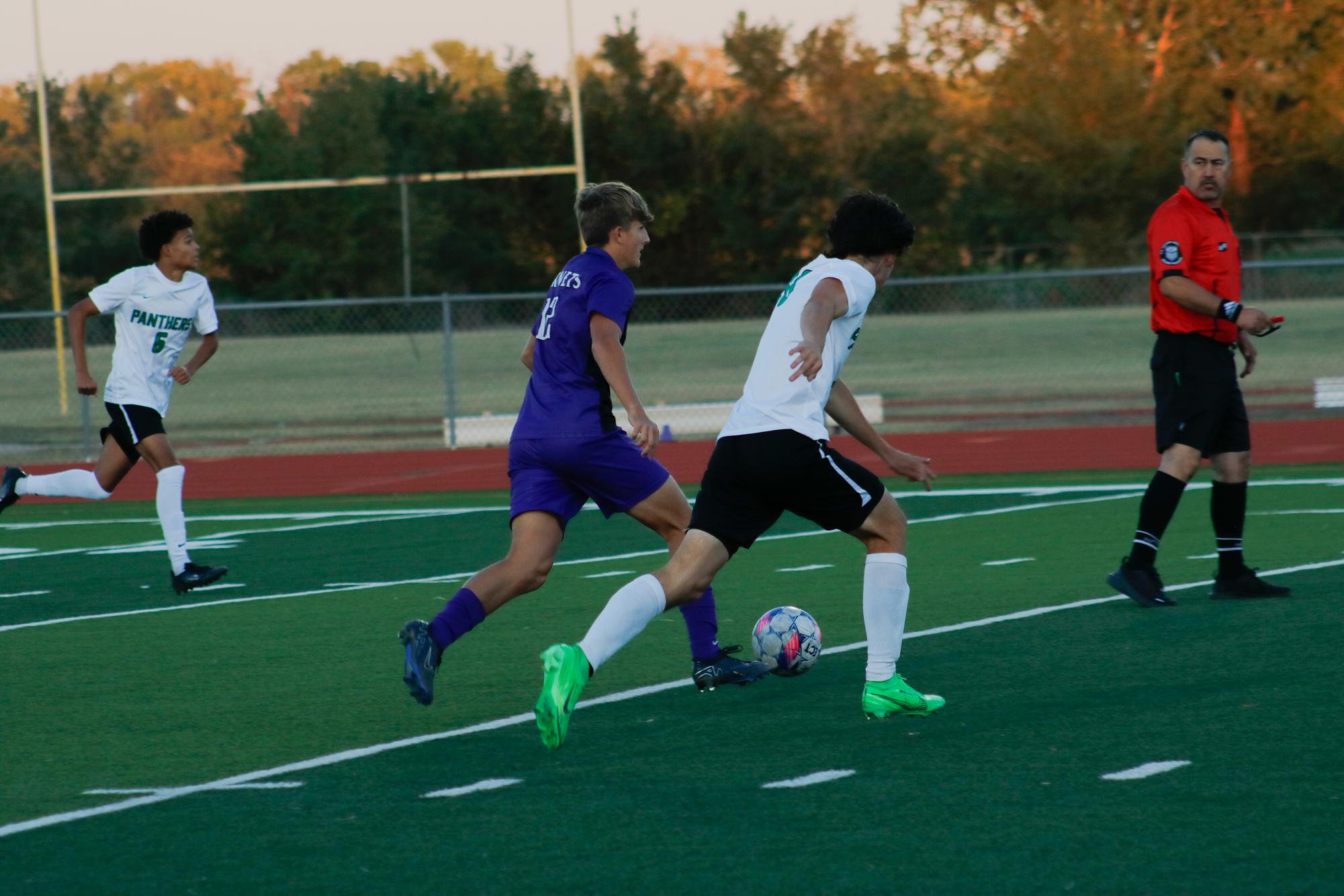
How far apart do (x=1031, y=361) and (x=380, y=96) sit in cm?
2358

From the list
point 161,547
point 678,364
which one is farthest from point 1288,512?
point 678,364

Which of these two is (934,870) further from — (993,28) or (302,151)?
(993,28)

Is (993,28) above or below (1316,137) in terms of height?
above

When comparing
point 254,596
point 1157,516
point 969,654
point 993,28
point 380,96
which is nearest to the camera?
point 969,654

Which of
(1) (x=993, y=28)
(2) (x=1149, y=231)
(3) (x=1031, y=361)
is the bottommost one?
(3) (x=1031, y=361)

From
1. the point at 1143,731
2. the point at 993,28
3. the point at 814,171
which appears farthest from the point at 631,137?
Result: the point at 1143,731

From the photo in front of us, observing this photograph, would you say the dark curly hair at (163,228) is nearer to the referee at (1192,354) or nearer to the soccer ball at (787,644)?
the soccer ball at (787,644)

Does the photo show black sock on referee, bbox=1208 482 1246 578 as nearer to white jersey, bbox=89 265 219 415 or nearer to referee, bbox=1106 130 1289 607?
referee, bbox=1106 130 1289 607

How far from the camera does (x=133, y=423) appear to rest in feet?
31.9

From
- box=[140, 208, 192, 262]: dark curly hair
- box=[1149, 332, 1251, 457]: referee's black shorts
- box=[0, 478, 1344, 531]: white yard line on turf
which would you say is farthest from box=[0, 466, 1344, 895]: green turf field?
box=[0, 478, 1344, 531]: white yard line on turf

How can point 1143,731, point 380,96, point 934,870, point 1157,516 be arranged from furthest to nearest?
point 380,96 < point 1157,516 < point 1143,731 < point 934,870

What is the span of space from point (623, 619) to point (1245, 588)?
3755 millimetres

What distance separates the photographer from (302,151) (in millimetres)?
45062

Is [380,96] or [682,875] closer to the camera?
[682,875]
